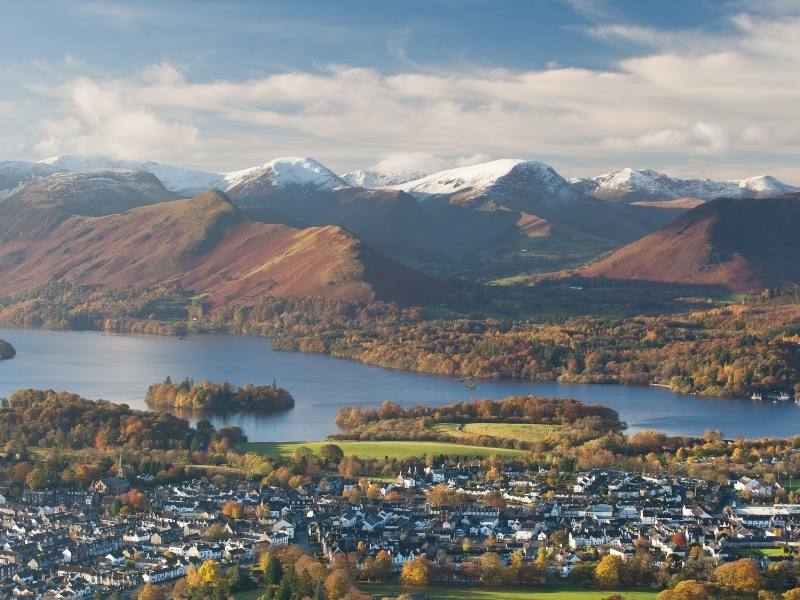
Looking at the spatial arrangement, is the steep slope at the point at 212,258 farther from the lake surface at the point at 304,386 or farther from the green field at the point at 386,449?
the green field at the point at 386,449

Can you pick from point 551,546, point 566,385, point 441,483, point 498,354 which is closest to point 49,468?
point 441,483

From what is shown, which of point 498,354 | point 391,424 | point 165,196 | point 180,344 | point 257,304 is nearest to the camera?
point 391,424

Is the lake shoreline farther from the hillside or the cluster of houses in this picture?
the hillside

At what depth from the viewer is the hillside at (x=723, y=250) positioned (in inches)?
4756

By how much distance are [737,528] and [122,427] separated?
23.5 metres

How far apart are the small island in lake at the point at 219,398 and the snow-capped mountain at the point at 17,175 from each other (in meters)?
116

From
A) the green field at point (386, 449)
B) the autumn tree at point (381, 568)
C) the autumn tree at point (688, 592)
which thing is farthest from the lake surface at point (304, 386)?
the autumn tree at point (688, 592)

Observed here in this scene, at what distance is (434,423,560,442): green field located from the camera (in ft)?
168

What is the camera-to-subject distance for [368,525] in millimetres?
35688

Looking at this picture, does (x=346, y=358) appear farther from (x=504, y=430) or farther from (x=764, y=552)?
(x=764, y=552)

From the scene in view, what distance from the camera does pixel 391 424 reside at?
53.1 meters

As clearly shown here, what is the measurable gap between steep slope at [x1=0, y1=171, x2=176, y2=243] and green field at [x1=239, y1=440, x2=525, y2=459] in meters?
104

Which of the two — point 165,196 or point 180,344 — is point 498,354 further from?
point 165,196

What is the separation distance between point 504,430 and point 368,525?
17510mm
